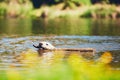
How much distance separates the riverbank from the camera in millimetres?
79188

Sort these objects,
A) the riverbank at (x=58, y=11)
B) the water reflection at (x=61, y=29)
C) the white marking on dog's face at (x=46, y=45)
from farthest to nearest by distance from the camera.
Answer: the riverbank at (x=58, y=11) → the water reflection at (x=61, y=29) → the white marking on dog's face at (x=46, y=45)

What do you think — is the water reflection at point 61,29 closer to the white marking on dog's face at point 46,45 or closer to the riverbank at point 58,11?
the white marking on dog's face at point 46,45

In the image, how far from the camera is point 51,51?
30.1 meters

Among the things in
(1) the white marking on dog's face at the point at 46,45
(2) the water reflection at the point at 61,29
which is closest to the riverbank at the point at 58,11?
(2) the water reflection at the point at 61,29

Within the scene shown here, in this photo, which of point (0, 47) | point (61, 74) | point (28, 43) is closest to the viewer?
point (61, 74)

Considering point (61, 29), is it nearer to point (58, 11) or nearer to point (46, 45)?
point (46, 45)

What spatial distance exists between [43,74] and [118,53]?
18.5 metres

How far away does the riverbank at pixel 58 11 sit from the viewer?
7919 cm

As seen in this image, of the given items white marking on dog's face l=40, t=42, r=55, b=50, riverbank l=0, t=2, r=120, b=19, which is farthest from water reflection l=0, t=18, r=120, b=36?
riverbank l=0, t=2, r=120, b=19

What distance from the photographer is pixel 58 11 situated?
8038 centimetres

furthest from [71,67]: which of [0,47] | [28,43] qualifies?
[28,43]

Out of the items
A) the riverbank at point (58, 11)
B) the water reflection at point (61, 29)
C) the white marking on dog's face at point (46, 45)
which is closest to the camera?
the white marking on dog's face at point (46, 45)

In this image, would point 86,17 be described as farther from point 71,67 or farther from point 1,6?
point 71,67

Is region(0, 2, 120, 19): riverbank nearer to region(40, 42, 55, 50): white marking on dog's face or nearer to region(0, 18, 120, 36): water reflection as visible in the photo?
region(0, 18, 120, 36): water reflection
